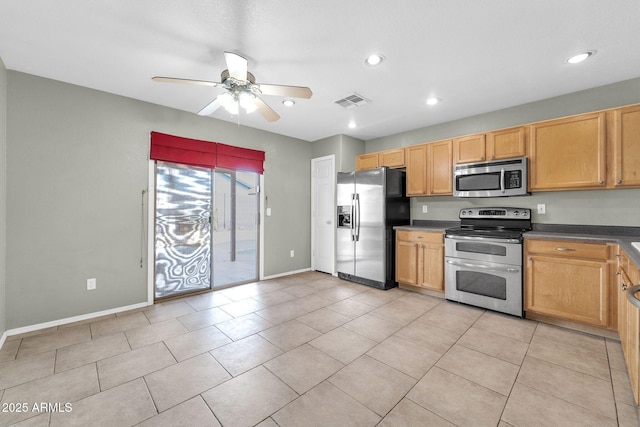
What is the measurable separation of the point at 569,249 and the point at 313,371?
272 cm

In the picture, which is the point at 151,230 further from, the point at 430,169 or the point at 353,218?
the point at 430,169

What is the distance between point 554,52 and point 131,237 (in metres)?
4.75

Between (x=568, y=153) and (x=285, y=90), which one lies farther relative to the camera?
(x=568, y=153)

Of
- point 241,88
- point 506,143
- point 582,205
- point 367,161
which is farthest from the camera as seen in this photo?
point 367,161

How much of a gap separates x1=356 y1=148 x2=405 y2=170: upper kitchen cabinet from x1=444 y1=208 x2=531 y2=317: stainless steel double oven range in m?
1.37

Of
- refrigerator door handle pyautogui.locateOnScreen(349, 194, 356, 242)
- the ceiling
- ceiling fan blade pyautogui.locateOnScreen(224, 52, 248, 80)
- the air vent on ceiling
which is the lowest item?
refrigerator door handle pyautogui.locateOnScreen(349, 194, 356, 242)

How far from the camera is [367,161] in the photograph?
15.6 feet

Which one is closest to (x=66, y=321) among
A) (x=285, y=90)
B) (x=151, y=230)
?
(x=151, y=230)

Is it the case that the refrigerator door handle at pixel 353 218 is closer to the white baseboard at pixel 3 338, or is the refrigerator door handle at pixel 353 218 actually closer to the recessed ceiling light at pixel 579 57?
the recessed ceiling light at pixel 579 57

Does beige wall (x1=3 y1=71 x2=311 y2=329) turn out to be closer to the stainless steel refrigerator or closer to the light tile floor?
the light tile floor

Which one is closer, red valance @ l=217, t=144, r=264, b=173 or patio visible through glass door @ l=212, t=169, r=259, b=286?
red valance @ l=217, t=144, r=264, b=173

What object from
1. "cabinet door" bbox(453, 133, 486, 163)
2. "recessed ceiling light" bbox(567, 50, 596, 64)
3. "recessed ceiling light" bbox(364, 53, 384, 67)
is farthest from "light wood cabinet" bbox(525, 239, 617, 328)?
"recessed ceiling light" bbox(364, 53, 384, 67)

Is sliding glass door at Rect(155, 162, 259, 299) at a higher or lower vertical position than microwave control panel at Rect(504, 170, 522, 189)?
lower

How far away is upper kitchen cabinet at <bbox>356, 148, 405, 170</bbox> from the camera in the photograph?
4.31 metres
